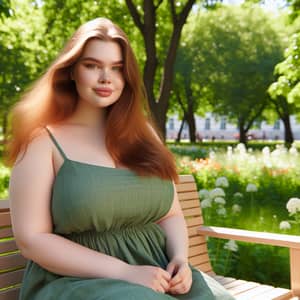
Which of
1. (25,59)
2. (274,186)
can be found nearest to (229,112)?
(25,59)

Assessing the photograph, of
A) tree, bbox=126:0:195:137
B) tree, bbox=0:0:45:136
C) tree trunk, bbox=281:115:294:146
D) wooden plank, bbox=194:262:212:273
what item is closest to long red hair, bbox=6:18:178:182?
wooden plank, bbox=194:262:212:273

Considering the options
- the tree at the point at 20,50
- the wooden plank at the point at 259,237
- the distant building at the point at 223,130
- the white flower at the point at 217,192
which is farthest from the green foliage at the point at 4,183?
the distant building at the point at 223,130

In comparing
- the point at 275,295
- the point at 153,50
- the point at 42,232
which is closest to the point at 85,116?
the point at 42,232

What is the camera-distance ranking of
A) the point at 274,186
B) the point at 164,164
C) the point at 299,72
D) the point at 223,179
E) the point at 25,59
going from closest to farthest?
the point at 164,164 → the point at 223,179 → the point at 274,186 → the point at 299,72 → the point at 25,59

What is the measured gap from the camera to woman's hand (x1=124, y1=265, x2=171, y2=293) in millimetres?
2186

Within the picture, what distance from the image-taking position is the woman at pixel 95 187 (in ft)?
7.23

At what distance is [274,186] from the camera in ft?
24.4

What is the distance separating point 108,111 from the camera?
2.59 metres

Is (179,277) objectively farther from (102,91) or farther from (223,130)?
(223,130)

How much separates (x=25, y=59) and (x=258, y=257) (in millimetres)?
17211

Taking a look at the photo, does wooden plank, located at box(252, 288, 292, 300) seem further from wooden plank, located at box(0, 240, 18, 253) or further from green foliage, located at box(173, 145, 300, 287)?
green foliage, located at box(173, 145, 300, 287)

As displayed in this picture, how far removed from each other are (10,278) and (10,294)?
0.08 m

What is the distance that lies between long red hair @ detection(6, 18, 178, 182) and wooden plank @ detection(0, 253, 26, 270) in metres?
0.59

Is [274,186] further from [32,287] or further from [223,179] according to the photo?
[32,287]
